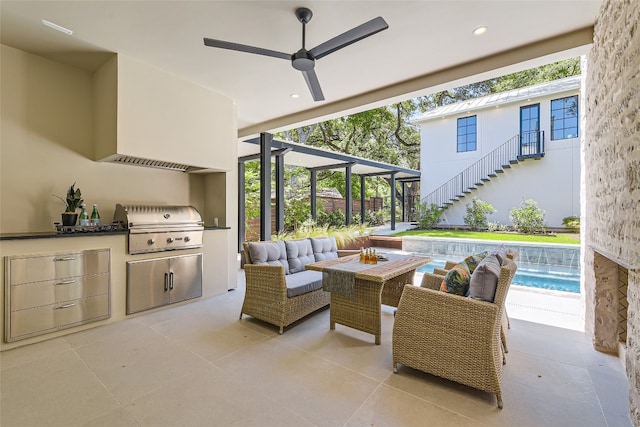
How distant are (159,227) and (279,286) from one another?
1.96 m

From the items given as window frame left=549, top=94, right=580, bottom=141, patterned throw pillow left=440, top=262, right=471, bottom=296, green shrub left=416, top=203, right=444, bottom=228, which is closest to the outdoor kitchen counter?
patterned throw pillow left=440, top=262, right=471, bottom=296

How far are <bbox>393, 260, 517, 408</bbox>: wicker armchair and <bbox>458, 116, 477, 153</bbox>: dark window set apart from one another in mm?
10371

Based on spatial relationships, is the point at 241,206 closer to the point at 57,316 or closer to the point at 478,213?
the point at 57,316

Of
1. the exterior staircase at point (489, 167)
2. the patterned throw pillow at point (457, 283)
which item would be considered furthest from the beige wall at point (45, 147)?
the exterior staircase at point (489, 167)

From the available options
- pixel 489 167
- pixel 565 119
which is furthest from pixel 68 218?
pixel 565 119

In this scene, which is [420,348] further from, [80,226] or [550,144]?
[550,144]

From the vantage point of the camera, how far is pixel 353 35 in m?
2.47

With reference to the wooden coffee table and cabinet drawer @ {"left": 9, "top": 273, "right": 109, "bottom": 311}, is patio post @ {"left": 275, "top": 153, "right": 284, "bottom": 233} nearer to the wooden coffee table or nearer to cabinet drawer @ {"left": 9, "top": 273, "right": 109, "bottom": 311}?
the wooden coffee table

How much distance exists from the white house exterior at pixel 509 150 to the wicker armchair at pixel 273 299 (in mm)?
9598

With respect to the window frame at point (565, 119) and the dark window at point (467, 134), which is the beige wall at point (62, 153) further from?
the window frame at point (565, 119)

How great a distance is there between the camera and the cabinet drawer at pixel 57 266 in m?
2.90

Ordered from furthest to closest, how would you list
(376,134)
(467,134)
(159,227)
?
(376,134) → (467,134) → (159,227)

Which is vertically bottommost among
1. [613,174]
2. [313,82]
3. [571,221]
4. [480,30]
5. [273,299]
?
[273,299]

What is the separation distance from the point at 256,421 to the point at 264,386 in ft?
1.19
